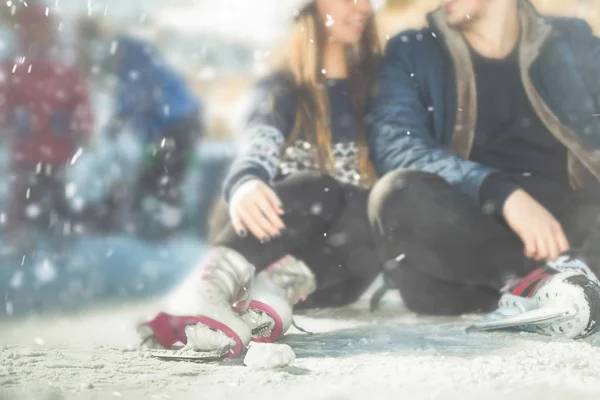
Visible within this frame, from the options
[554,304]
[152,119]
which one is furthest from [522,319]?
[152,119]

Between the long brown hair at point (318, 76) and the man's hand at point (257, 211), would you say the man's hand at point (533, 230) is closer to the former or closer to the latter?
the long brown hair at point (318, 76)

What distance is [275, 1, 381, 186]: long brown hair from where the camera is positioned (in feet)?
2.94

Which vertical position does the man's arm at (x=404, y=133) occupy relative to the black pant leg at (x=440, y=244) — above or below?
above

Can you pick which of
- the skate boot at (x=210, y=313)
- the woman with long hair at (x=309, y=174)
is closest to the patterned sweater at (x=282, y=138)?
the woman with long hair at (x=309, y=174)

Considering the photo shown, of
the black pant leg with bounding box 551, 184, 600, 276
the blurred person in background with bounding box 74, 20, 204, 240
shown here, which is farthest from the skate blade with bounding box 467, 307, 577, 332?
the blurred person in background with bounding box 74, 20, 204, 240

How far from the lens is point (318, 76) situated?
0.90 meters

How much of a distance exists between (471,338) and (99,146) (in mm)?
602

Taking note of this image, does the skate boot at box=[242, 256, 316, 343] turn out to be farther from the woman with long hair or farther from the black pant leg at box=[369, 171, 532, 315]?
the black pant leg at box=[369, 171, 532, 315]

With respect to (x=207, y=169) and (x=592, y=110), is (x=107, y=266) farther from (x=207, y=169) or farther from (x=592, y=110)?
(x=592, y=110)

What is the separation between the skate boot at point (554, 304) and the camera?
76cm

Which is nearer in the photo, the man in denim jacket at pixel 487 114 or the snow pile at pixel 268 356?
the snow pile at pixel 268 356

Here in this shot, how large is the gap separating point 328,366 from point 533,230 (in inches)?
14.1

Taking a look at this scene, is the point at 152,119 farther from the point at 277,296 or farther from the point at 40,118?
the point at 277,296

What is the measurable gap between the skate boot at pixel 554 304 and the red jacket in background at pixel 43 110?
657mm
